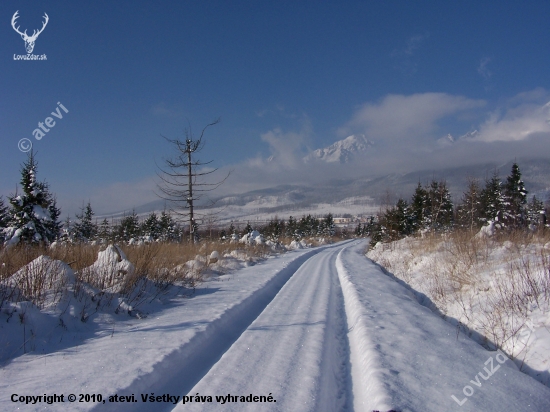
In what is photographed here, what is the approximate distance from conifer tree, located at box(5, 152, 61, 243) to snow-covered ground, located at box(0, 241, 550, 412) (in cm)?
1782

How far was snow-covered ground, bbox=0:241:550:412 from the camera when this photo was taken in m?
3.09

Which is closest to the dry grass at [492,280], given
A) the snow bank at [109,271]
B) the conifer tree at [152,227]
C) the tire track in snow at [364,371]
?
the tire track in snow at [364,371]

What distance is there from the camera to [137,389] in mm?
3285

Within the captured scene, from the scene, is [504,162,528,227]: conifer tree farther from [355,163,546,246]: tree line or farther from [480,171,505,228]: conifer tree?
[480,171,505,228]: conifer tree

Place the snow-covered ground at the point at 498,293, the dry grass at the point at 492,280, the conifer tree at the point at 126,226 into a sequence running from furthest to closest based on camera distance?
the conifer tree at the point at 126,226, the dry grass at the point at 492,280, the snow-covered ground at the point at 498,293

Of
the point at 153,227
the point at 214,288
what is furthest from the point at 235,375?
the point at 153,227

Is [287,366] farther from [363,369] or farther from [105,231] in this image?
[105,231]

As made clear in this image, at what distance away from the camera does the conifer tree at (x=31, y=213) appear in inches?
763

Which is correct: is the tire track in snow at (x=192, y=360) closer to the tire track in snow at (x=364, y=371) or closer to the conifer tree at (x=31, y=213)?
the tire track in snow at (x=364, y=371)

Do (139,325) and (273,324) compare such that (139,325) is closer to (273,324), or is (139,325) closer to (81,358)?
(81,358)

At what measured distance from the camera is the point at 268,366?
12.6ft

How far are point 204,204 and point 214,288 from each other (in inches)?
354

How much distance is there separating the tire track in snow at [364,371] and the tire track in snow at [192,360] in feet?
5.74

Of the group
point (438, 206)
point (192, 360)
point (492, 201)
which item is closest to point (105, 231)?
point (438, 206)
